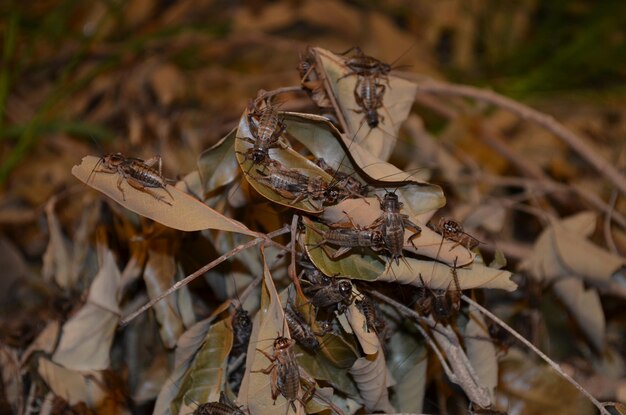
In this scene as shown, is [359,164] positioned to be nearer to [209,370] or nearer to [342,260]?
[342,260]

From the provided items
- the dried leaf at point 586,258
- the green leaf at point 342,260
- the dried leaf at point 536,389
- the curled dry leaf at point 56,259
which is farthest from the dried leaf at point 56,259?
the dried leaf at point 586,258

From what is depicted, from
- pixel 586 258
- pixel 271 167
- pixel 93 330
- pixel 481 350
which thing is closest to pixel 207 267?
pixel 271 167

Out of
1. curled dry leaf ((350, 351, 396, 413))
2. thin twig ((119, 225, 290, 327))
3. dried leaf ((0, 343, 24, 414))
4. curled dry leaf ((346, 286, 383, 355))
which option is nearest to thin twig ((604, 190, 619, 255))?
curled dry leaf ((350, 351, 396, 413))

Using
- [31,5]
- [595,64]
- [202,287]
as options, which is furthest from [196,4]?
[202,287]

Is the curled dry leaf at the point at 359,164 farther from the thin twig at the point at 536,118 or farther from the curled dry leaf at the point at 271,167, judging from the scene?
the thin twig at the point at 536,118

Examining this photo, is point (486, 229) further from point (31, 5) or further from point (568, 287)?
point (31, 5)

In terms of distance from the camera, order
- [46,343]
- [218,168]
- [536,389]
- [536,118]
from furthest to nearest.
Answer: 1. [536,118]
2. [536,389]
3. [46,343]
4. [218,168]
